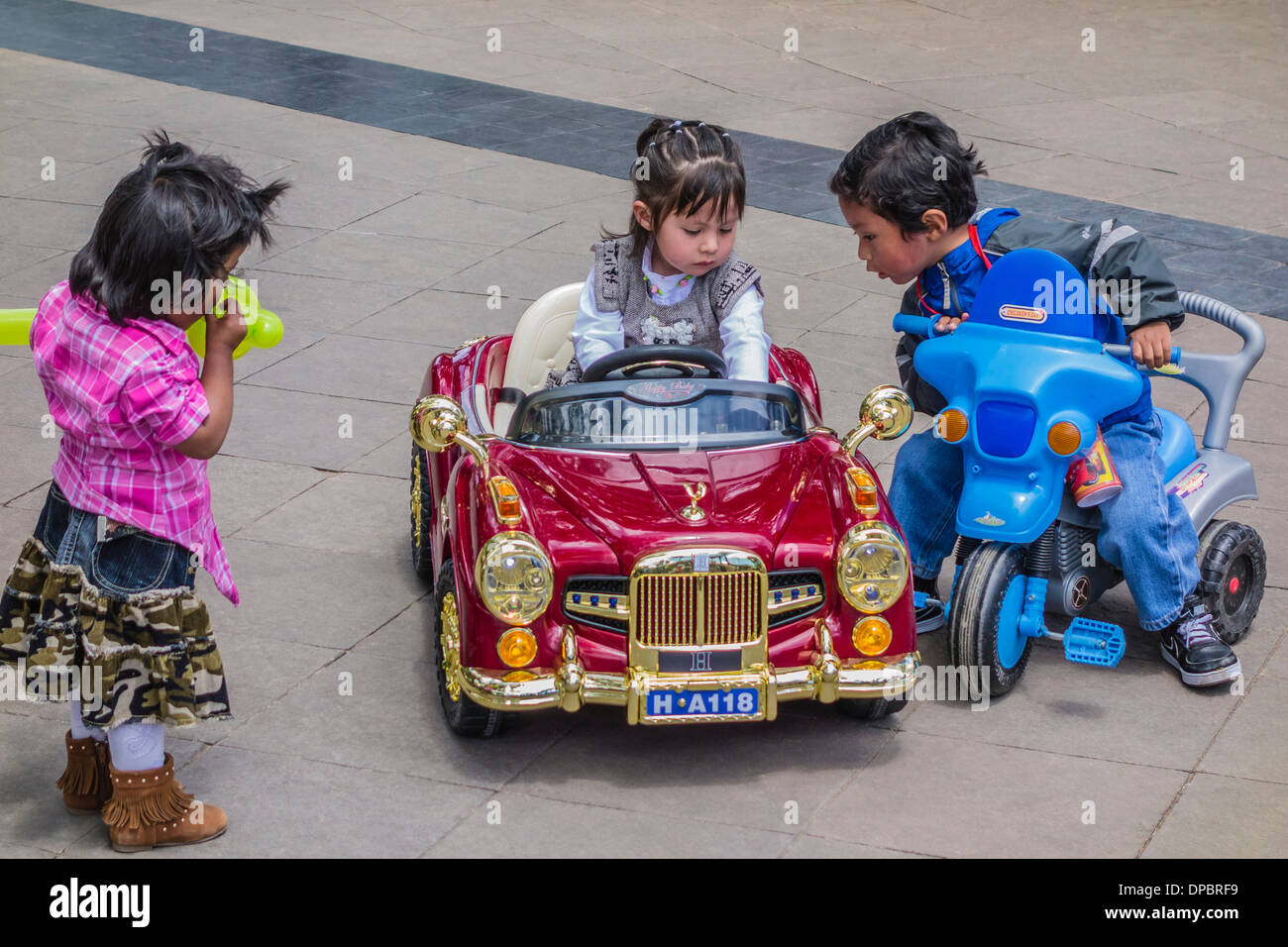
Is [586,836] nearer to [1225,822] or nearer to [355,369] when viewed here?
[1225,822]

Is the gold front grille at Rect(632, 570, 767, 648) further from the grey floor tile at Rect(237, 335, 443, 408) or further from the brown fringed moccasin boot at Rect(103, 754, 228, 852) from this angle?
the grey floor tile at Rect(237, 335, 443, 408)

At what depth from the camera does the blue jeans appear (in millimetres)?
4812

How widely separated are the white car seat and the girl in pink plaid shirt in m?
1.48

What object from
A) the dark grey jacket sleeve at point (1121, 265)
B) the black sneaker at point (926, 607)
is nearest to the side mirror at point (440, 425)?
the black sneaker at point (926, 607)

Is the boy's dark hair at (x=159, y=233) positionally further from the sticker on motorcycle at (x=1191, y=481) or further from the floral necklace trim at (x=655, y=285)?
the sticker on motorcycle at (x=1191, y=481)

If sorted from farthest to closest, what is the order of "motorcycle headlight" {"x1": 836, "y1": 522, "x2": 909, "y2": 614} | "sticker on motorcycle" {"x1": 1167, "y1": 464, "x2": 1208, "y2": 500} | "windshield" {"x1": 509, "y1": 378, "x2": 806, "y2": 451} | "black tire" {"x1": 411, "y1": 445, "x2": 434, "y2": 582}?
"black tire" {"x1": 411, "y1": 445, "x2": 434, "y2": 582}
"sticker on motorcycle" {"x1": 1167, "y1": 464, "x2": 1208, "y2": 500}
"windshield" {"x1": 509, "y1": 378, "x2": 806, "y2": 451}
"motorcycle headlight" {"x1": 836, "y1": 522, "x2": 909, "y2": 614}

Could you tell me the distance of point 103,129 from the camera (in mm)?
10844

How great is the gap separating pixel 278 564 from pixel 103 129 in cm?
639

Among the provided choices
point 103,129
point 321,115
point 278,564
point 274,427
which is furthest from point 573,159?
point 278,564

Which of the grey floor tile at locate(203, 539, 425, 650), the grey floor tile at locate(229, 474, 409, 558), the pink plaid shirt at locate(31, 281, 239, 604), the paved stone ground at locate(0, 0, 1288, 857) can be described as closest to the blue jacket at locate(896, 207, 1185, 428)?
the paved stone ground at locate(0, 0, 1288, 857)

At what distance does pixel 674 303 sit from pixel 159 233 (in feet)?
6.27

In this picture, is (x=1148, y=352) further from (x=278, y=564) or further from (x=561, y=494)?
(x=278, y=564)

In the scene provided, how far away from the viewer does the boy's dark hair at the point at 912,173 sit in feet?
15.5

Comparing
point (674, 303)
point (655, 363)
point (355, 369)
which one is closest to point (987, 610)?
point (655, 363)
